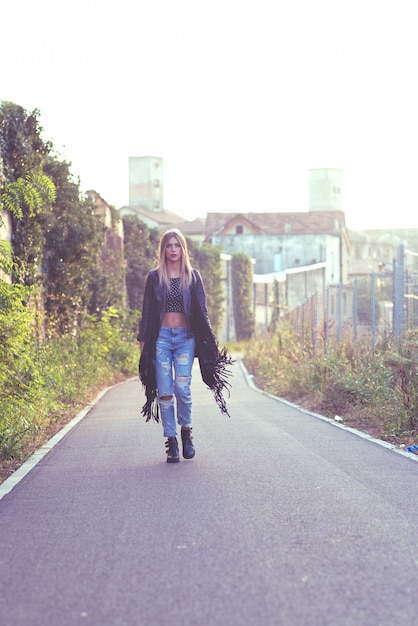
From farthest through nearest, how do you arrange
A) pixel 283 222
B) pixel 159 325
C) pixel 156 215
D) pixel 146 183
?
pixel 146 183 → pixel 156 215 → pixel 283 222 → pixel 159 325

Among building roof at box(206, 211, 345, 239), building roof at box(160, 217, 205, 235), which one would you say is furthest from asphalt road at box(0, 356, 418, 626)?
building roof at box(160, 217, 205, 235)

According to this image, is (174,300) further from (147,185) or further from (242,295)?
(147,185)

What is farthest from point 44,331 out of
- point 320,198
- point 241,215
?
point 320,198

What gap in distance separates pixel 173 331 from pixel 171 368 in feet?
1.05

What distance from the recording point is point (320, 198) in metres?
111

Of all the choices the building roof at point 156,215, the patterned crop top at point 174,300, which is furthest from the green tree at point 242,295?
the patterned crop top at point 174,300

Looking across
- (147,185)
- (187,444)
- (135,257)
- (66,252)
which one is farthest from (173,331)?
(147,185)

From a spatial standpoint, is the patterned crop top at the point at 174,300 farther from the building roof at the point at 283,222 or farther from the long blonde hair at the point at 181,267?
the building roof at the point at 283,222

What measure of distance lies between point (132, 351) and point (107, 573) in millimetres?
23342

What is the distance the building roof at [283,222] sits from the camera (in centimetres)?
8819

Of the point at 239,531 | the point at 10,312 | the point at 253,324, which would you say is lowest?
the point at 253,324

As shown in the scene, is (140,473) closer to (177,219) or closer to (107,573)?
(107,573)

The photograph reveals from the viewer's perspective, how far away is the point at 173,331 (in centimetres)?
901

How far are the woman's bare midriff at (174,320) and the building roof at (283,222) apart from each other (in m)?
78.5
